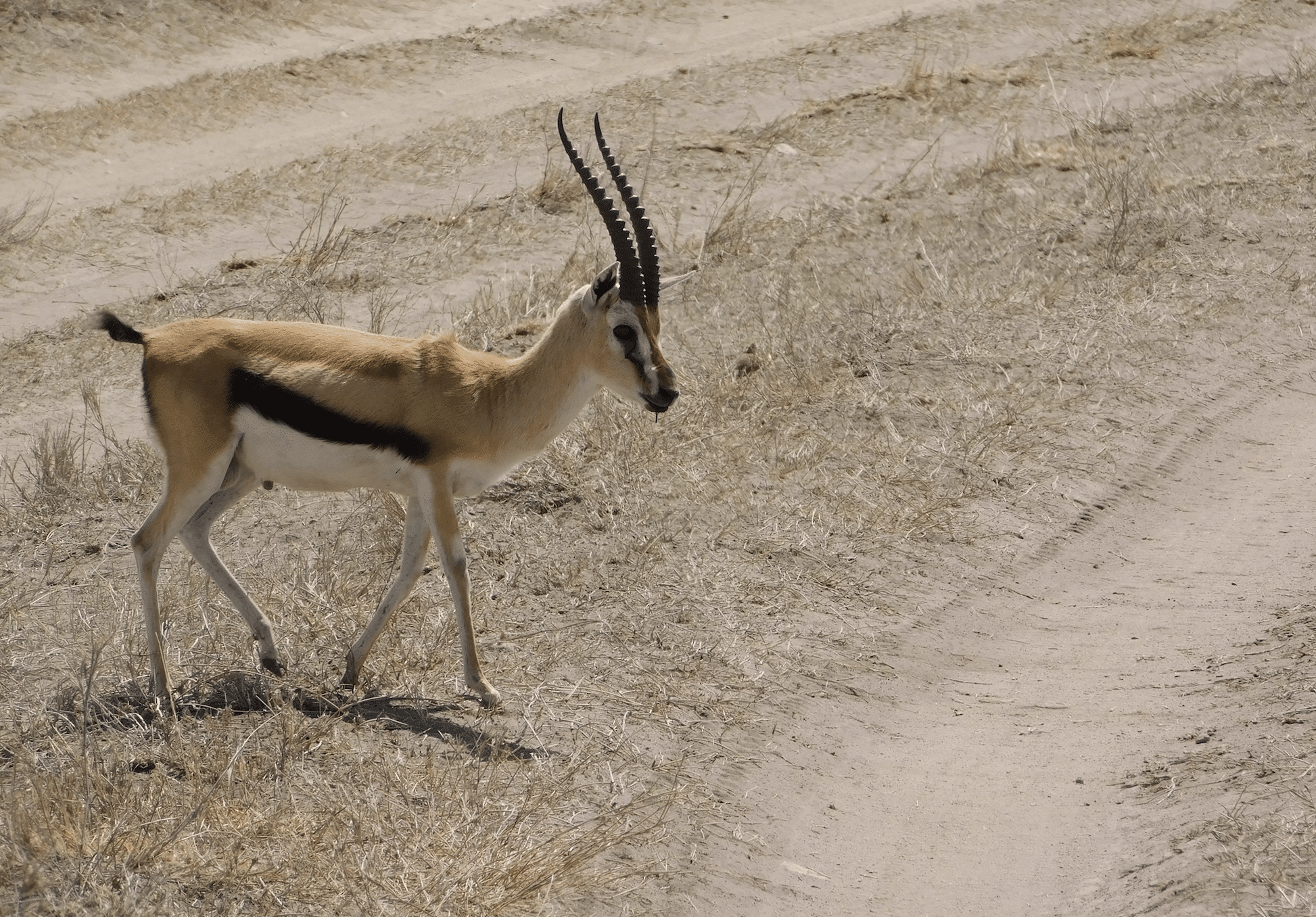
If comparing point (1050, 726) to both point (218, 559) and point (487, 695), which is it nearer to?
point (487, 695)

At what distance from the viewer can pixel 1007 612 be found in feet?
23.4

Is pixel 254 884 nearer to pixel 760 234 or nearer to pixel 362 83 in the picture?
pixel 760 234

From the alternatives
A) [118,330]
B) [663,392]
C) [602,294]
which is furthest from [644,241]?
[118,330]

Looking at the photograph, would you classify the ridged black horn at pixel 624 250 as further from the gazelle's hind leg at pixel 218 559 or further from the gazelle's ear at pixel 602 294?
the gazelle's hind leg at pixel 218 559

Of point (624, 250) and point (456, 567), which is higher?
point (624, 250)

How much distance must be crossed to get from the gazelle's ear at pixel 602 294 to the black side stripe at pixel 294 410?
3.41 ft

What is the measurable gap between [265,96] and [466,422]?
36.8 ft

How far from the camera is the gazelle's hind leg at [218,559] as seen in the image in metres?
5.76

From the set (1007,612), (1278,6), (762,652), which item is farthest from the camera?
(1278,6)

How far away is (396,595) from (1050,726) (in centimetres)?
280

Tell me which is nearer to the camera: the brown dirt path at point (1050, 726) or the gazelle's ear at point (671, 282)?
the brown dirt path at point (1050, 726)

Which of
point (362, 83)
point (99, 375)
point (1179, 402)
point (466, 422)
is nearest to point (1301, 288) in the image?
point (1179, 402)

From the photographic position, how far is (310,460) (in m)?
5.50

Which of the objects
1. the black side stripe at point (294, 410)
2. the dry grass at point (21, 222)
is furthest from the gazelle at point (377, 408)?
the dry grass at point (21, 222)
